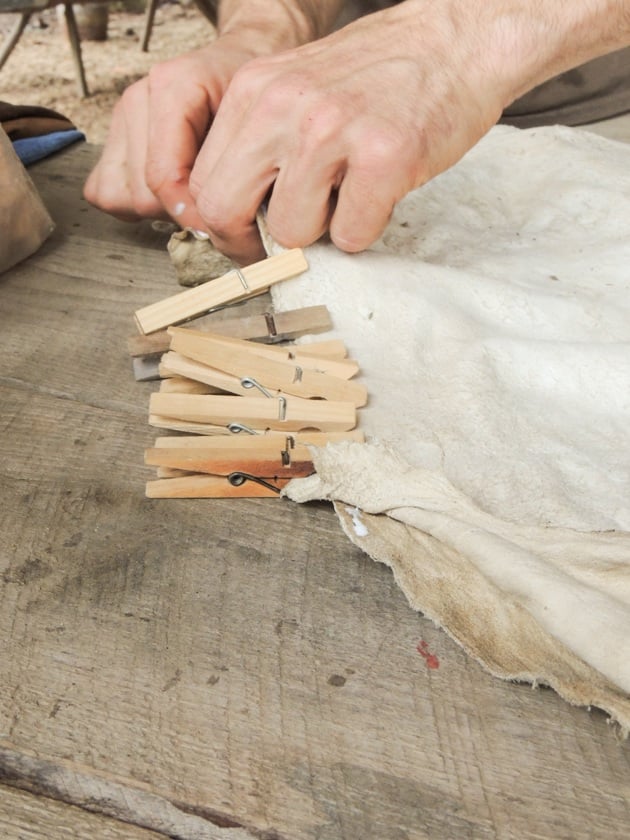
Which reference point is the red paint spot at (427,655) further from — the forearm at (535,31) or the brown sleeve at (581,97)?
the brown sleeve at (581,97)

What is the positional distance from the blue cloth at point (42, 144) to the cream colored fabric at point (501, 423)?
875mm

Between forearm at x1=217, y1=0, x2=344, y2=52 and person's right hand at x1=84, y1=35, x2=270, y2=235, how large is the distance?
0.48 feet

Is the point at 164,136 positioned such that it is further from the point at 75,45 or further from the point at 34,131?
the point at 75,45

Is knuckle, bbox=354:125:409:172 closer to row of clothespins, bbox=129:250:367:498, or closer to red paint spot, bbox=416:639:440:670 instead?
row of clothespins, bbox=129:250:367:498

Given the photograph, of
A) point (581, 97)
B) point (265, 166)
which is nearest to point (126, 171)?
point (265, 166)

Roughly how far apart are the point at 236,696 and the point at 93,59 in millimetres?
6392

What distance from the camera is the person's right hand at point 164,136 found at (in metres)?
1.32

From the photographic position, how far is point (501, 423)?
97 cm

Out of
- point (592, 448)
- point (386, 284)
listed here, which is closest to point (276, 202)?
point (386, 284)

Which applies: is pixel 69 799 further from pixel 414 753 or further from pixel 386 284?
pixel 386 284

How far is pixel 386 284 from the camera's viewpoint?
44.9 inches

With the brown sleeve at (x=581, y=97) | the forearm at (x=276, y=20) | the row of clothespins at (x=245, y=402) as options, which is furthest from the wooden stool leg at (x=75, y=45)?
the row of clothespins at (x=245, y=402)

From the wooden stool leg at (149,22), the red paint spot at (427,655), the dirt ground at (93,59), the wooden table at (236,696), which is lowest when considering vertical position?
the dirt ground at (93,59)

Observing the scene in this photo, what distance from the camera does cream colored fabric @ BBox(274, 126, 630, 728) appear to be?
2.47 feet
